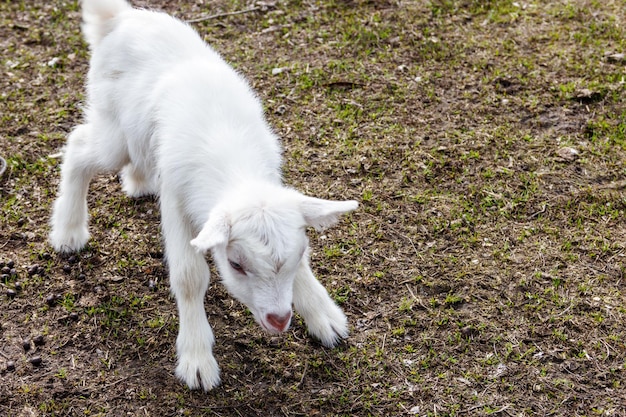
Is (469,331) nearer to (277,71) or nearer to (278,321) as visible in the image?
(278,321)

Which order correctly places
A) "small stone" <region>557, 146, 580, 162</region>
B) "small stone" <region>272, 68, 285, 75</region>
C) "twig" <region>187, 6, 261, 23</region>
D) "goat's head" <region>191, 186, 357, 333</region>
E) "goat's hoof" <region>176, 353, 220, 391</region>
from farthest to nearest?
"twig" <region>187, 6, 261, 23</region>, "small stone" <region>272, 68, 285, 75</region>, "small stone" <region>557, 146, 580, 162</region>, "goat's hoof" <region>176, 353, 220, 391</region>, "goat's head" <region>191, 186, 357, 333</region>

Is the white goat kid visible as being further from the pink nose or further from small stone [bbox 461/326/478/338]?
small stone [bbox 461/326/478/338]

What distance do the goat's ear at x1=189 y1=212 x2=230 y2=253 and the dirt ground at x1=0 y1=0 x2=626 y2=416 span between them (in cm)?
130

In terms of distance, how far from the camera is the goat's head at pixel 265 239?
410 cm

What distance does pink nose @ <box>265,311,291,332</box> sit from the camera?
4.21 meters

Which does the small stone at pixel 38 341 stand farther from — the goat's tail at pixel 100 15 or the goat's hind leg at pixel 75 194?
the goat's tail at pixel 100 15

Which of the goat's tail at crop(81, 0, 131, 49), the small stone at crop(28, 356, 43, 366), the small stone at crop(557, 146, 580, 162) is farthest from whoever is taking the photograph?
the small stone at crop(557, 146, 580, 162)

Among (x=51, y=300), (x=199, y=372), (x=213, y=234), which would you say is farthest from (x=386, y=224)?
(x=51, y=300)

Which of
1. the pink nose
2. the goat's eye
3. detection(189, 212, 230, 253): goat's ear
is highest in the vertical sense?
detection(189, 212, 230, 253): goat's ear

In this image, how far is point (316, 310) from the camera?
5121 millimetres

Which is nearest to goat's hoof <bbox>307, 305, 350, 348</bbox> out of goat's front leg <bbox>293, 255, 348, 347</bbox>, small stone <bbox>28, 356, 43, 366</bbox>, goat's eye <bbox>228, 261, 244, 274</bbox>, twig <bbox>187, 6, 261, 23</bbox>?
goat's front leg <bbox>293, 255, 348, 347</bbox>

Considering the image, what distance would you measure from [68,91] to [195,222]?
335 centimetres

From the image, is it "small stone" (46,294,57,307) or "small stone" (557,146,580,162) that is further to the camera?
"small stone" (557,146,580,162)

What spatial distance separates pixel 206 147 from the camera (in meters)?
4.69
